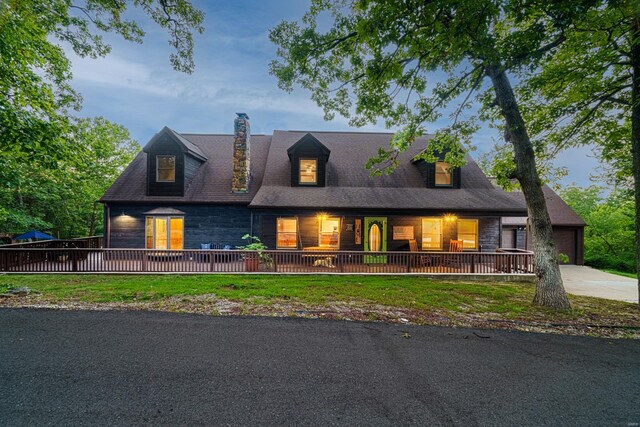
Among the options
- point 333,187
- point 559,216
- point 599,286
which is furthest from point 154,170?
point 559,216

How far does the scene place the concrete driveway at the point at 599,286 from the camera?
8.50m

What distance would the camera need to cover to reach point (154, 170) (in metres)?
13.8

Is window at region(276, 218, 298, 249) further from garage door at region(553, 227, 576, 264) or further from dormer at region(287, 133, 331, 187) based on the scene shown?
garage door at region(553, 227, 576, 264)

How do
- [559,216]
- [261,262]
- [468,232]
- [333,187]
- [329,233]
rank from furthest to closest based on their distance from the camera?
[559,216]
[333,187]
[468,232]
[329,233]
[261,262]

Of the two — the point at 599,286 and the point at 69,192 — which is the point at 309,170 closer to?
the point at 599,286

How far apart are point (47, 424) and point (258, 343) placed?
244 centimetres

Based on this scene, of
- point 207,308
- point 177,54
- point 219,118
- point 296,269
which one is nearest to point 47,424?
point 207,308

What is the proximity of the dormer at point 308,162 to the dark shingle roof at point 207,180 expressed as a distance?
93.6 inches

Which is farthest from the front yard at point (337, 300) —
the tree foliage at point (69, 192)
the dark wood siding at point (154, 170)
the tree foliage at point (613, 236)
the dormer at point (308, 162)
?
the tree foliage at point (613, 236)

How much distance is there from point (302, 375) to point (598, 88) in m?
11.3

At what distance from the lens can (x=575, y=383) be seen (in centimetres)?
336

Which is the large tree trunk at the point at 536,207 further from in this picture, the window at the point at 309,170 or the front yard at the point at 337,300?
the window at the point at 309,170

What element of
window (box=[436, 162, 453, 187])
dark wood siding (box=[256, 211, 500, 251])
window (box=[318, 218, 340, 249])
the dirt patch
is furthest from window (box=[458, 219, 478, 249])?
the dirt patch

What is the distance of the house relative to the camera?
Answer: 518 inches
